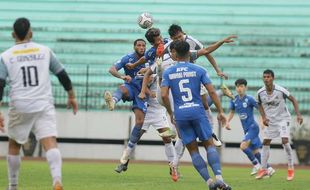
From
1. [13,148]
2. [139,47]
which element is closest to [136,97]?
[139,47]

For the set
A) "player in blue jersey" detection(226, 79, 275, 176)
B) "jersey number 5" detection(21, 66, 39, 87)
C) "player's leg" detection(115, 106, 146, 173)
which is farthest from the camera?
"player in blue jersey" detection(226, 79, 275, 176)

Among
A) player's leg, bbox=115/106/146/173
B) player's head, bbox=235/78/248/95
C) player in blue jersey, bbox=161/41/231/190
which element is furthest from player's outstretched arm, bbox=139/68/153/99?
player's head, bbox=235/78/248/95

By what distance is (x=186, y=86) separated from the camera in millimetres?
12406

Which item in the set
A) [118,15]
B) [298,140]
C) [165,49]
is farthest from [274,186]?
[118,15]

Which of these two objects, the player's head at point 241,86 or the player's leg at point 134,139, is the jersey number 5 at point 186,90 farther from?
the player's head at point 241,86

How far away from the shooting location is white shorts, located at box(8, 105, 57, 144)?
35.0 ft

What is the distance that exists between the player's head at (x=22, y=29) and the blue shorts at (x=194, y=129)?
2.94m

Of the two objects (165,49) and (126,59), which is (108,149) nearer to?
(126,59)

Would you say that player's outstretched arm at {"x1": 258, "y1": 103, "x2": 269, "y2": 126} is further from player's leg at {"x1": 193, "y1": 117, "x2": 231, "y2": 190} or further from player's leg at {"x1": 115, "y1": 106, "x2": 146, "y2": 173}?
player's leg at {"x1": 193, "y1": 117, "x2": 231, "y2": 190}

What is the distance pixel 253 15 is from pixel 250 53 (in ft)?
5.80

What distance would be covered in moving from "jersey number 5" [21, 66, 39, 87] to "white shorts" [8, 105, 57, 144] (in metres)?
0.36

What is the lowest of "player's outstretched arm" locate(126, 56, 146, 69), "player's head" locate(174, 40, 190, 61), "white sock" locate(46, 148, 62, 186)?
"white sock" locate(46, 148, 62, 186)

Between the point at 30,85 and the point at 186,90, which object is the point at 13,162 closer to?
the point at 30,85

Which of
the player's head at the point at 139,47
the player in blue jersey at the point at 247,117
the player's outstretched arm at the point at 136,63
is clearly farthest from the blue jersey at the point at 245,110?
the player's outstretched arm at the point at 136,63
